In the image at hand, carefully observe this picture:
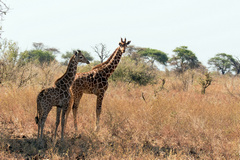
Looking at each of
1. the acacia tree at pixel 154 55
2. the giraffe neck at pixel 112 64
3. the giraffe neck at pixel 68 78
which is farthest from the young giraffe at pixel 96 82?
the acacia tree at pixel 154 55

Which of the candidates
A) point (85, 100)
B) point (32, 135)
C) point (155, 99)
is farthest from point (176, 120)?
point (32, 135)

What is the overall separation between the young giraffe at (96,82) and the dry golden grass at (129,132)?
50cm

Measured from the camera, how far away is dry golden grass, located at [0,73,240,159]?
493 cm

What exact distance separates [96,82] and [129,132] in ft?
5.11

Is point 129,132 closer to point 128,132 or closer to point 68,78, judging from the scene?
point 128,132

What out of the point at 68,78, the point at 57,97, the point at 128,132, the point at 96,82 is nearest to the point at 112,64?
the point at 96,82

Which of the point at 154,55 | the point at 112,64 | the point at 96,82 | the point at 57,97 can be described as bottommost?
the point at 57,97

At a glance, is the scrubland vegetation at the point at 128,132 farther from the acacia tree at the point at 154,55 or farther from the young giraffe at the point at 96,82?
the acacia tree at the point at 154,55

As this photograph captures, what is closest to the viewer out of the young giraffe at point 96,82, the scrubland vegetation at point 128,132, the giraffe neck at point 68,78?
the scrubland vegetation at point 128,132

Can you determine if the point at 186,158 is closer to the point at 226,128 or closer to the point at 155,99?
the point at 226,128

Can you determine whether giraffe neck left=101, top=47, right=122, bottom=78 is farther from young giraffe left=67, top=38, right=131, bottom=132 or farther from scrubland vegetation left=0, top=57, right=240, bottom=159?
scrubland vegetation left=0, top=57, right=240, bottom=159

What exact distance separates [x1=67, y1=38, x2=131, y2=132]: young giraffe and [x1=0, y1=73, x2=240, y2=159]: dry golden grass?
19.7 inches

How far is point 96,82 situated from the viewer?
20.9 feet

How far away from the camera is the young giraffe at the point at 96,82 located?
6.25 m
